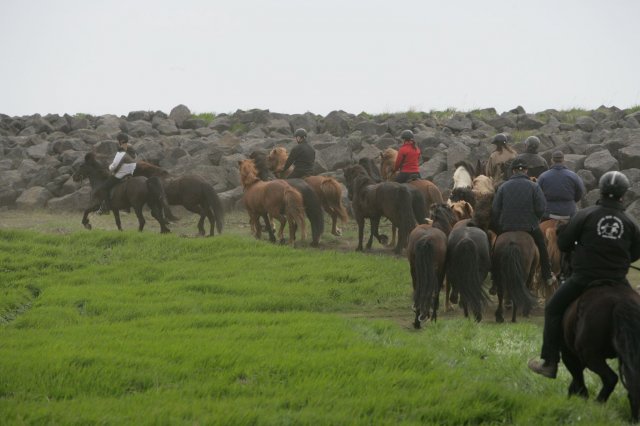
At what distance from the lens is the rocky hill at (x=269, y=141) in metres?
27.8

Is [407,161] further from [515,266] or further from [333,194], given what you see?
[515,266]

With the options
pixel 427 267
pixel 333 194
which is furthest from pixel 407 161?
pixel 427 267

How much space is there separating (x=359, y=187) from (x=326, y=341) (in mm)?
9906

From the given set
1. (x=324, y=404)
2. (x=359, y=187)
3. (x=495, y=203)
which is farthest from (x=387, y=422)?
(x=359, y=187)

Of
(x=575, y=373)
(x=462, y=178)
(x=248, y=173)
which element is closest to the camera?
(x=575, y=373)

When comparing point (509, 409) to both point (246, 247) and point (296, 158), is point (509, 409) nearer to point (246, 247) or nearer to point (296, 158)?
point (246, 247)

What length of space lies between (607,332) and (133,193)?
49.6ft

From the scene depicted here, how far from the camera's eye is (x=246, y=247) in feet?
65.9

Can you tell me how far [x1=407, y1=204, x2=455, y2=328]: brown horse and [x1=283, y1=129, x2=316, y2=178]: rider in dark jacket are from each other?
875 centimetres

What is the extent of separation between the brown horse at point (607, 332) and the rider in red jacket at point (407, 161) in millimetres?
12582

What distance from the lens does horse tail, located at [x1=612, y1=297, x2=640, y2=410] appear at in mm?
8430

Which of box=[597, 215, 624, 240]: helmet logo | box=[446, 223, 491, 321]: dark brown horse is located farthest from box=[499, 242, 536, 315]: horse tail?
box=[597, 215, 624, 240]: helmet logo

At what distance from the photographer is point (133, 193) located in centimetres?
2209

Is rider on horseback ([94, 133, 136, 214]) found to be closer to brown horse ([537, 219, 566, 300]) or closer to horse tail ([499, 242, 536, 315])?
brown horse ([537, 219, 566, 300])
